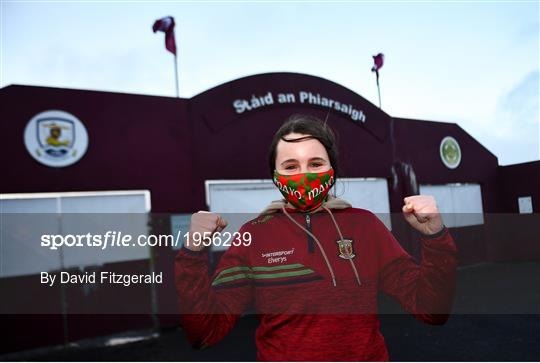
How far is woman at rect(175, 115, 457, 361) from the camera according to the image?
5.37 ft

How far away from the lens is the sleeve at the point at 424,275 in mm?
Answer: 1621

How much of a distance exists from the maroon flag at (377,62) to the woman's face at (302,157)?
13.4 metres

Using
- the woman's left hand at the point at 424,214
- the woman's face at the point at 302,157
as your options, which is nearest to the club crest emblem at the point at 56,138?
the woman's face at the point at 302,157

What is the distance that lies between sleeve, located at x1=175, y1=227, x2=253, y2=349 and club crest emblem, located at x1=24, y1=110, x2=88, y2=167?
610cm

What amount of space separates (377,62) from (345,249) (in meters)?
13.9

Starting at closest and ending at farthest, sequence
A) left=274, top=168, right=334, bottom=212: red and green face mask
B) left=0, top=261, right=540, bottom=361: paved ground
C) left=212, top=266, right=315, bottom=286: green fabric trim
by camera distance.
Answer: left=212, top=266, right=315, bottom=286: green fabric trim < left=274, top=168, right=334, bottom=212: red and green face mask < left=0, top=261, right=540, bottom=361: paved ground

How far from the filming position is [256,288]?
1837 millimetres

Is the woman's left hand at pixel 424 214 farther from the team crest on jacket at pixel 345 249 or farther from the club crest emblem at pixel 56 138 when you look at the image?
the club crest emblem at pixel 56 138

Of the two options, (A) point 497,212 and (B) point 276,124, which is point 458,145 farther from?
(B) point 276,124

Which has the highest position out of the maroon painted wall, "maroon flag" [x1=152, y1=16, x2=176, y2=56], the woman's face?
"maroon flag" [x1=152, y1=16, x2=176, y2=56]

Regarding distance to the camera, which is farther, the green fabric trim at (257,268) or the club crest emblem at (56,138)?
the club crest emblem at (56,138)

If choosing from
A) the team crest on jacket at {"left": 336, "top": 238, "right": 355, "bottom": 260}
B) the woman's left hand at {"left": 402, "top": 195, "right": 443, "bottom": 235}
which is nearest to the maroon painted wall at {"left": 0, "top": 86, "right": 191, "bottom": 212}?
the team crest on jacket at {"left": 336, "top": 238, "right": 355, "bottom": 260}

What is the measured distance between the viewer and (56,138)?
6.80 metres

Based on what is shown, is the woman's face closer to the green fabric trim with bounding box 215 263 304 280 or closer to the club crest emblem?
the green fabric trim with bounding box 215 263 304 280
